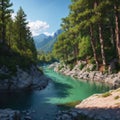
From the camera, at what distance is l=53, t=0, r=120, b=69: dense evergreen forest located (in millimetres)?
42750

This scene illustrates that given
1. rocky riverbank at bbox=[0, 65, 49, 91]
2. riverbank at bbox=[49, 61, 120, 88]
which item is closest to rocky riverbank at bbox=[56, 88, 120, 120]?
rocky riverbank at bbox=[0, 65, 49, 91]

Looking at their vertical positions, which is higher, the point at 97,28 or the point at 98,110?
the point at 97,28

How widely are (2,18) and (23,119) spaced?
1312 inches

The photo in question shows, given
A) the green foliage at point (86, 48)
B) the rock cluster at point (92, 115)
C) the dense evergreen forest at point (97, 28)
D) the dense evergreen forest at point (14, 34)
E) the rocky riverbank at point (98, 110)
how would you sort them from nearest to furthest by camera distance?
1. the rock cluster at point (92, 115)
2. the rocky riverbank at point (98, 110)
3. the dense evergreen forest at point (97, 28)
4. the dense evergreen forest at point (14, 34)
5. the green foliage at point (86, 48)

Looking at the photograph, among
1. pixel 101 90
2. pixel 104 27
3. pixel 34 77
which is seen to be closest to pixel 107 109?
pixel 101 90

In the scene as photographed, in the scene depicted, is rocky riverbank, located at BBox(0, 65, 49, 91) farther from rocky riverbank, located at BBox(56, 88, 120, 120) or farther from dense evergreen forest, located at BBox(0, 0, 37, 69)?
rocky riverbank, located at BBox(56, 88, 120, 120)

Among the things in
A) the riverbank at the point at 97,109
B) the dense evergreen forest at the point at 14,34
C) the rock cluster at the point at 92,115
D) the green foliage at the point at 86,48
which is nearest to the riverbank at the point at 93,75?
the green foliage at the point at 86,48

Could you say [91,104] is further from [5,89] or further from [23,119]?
[5,89]

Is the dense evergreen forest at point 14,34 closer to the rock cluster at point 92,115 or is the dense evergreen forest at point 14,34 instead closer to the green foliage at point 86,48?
the green foliage at point 86,48

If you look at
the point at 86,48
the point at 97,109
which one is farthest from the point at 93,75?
the point at 97,109

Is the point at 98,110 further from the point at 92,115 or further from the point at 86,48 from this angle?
the point at 86,48

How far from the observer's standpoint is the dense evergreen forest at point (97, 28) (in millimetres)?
42750

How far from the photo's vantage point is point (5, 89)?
3588 centimetres

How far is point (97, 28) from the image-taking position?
56.6 m
